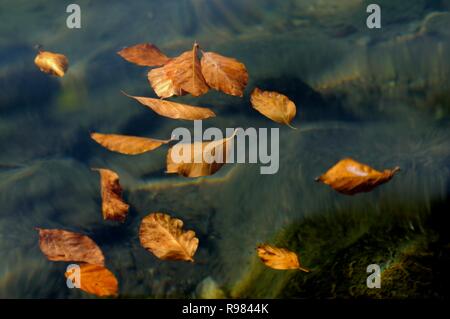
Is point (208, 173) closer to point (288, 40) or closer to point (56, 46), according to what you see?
point (288, 40)

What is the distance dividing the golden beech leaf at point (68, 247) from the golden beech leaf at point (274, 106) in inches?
32.9

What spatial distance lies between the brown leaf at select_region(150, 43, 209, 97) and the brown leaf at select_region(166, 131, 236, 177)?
0.28m

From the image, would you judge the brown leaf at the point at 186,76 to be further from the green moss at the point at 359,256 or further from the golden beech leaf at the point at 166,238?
the green moss at the point at 359,256

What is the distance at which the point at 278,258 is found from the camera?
66.3 inches

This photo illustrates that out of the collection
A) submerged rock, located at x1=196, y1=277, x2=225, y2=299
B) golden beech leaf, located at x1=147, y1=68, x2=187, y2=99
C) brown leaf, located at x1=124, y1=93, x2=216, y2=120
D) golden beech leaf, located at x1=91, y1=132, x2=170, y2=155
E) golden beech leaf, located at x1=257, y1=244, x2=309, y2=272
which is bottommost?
submerged rock, located at x1=196, y1=277, x2=225, y2=299

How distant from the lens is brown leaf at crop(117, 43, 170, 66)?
2148 mm

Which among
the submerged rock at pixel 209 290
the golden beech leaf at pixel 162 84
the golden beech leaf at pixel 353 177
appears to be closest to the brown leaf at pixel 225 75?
the golden beech leaf at pixel 162 84

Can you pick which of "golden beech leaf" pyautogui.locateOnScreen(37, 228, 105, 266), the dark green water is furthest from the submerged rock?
"golden beech leaf" pyautogui.locateOnScreen(37, 228, 105, 266)

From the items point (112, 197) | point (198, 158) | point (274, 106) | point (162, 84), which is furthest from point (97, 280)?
point (274, 106)

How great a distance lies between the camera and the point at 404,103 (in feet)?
6.48

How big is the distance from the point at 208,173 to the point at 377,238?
643 mm

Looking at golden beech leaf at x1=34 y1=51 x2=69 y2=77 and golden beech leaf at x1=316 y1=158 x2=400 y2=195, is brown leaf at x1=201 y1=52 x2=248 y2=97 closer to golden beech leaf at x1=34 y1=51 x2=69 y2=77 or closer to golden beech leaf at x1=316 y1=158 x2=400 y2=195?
golden beech leaf at x1=316 y1=158 x2=400 y2=195

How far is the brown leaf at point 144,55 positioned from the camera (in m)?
2.15

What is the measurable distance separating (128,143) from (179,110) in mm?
242
